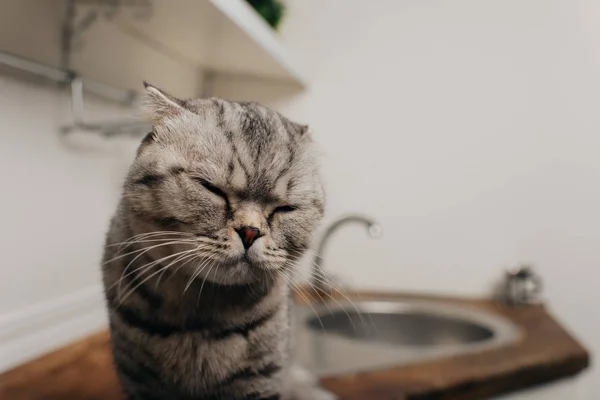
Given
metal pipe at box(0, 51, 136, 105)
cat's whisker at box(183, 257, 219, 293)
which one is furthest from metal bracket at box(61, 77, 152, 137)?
cat's whisker at box(183, 257, 219, 293)

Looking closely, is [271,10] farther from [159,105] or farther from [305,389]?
[305,389]

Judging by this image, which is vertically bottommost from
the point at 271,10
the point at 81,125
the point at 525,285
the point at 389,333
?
the point at 389,333

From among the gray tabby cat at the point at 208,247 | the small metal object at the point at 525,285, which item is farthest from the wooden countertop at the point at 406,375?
the small metal object at the point at 525,285

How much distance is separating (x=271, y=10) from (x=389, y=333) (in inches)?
33.0

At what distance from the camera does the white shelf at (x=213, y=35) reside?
84 cm

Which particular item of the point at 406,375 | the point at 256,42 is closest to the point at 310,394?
the point at 406,375

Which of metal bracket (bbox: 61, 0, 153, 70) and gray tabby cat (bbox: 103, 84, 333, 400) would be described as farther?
metal bracket (bbox: 61, 0, 153, 70)

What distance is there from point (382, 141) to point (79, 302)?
32.0 inches

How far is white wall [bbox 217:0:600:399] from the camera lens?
1357mm

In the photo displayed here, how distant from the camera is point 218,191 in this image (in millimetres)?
544

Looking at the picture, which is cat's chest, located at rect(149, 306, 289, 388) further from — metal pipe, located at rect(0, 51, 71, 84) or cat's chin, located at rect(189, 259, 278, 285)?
metal pipe, located at rect(0, 51, 71, 84)

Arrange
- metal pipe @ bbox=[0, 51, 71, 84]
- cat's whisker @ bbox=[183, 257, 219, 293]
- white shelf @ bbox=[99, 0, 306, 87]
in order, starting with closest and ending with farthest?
cat's whisker @ bbox=[183, 257, 219, 293] → metal pipe @ bbox=[0, 51, 71, 84] → white shelf @ bbox=[99, 0, 306, 87]

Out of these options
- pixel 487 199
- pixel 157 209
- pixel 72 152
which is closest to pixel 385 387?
pixel 157 209

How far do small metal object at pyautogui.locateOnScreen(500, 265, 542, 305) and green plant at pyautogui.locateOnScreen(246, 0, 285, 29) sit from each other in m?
0.87
